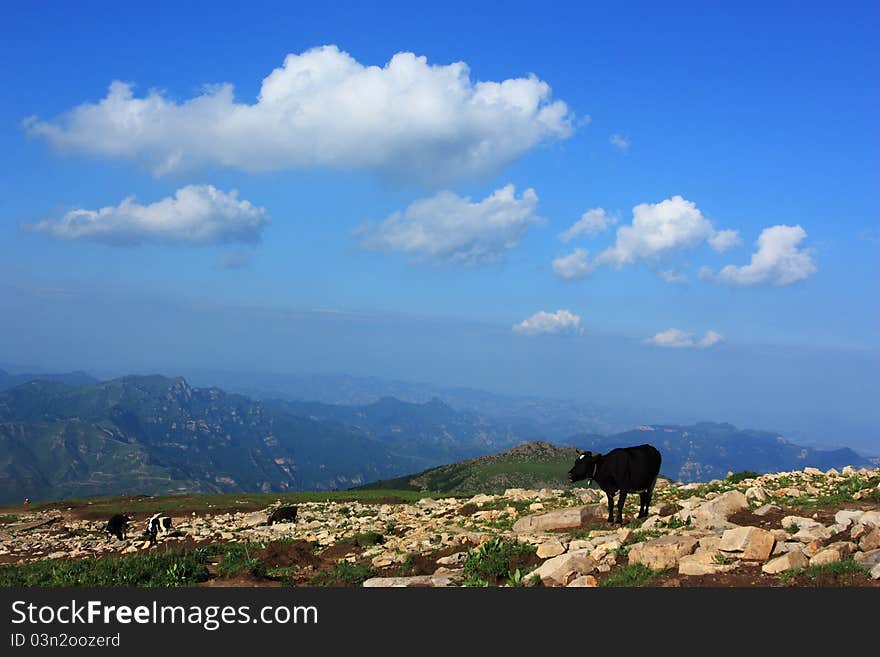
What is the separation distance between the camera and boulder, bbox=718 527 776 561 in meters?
12.4

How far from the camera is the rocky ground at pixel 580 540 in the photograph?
12133 mm

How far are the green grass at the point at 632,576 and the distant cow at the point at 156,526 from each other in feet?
66.9

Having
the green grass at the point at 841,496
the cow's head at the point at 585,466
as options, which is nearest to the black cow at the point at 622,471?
the cow's head at the point at 585,466

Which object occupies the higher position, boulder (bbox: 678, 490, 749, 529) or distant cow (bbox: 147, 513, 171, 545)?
boulder (bbox: 678, 490, 749, 529)

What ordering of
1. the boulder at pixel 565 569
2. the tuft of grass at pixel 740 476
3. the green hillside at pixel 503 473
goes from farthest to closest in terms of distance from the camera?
the green hillside at pixel 503 473 < the tuft of grass at pixel 740 476 < the boulder at pixel 565 569

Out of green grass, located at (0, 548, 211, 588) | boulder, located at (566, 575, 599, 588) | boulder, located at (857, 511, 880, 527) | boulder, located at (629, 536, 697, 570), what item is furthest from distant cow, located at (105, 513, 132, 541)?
boulder, located at (857, 511, 880, 527)

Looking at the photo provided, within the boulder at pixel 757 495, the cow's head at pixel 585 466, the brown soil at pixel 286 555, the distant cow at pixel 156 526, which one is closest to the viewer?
the brown soil at pixel 286 555

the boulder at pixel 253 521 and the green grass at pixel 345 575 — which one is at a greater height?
the green grass at pixel 345 575

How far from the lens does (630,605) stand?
10195 mm

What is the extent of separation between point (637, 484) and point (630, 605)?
36.1 feet

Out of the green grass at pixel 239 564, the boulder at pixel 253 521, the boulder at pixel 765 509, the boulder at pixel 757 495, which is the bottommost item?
the boulder at pixel 253 521

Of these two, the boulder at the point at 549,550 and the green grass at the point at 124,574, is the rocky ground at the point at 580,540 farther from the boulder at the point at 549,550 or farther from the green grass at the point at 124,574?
the green grass at the point at 124,574

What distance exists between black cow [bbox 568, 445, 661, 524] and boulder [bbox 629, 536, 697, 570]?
22.3 ft

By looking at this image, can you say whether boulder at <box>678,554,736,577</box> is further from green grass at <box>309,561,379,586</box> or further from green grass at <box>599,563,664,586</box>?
green grass at <box>309,561,379,586</box>
